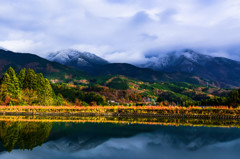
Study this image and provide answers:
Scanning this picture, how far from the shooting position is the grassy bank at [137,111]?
31858 mm

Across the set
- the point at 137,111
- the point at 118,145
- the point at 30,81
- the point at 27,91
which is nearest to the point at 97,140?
the point at 118,145

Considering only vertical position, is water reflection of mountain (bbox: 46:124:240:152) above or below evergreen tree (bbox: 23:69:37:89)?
below

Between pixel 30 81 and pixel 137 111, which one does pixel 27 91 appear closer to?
pixel 30 81

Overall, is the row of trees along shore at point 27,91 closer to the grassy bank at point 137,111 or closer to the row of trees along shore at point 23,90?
the row of trees along shore at point 23,90

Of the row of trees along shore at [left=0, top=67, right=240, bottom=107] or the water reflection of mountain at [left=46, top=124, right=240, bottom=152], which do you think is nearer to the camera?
the water reflection of mountain at [left=46, top=124, right=240, bottom=152]

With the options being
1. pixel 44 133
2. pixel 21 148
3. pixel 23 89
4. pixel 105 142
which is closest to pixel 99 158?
pixel 105 142

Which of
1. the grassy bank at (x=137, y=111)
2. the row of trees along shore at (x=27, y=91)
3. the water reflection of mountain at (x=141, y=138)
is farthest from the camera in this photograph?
the row of trees along shore at (x=27, y=91)

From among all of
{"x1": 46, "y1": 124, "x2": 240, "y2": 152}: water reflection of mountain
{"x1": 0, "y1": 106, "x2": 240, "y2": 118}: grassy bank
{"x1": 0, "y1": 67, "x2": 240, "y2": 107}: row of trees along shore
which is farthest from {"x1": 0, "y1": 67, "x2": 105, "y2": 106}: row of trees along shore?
{"x1": 46, "y1": 124, "x2": 240, "y2": 152}: water reflection of mountain

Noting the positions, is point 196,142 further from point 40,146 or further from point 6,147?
point 6,147

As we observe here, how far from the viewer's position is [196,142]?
50.1 feet

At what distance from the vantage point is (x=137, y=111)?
118 ft

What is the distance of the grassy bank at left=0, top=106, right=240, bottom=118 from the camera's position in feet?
105

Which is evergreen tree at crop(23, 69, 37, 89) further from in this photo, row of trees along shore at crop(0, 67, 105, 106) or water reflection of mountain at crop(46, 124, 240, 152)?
water reflection of mountain at crop(46, 124, 240, 152)

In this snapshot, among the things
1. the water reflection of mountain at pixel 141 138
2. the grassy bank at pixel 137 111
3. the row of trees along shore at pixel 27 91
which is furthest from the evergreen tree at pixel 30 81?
the water reflection of mountain at pixel 141 138
